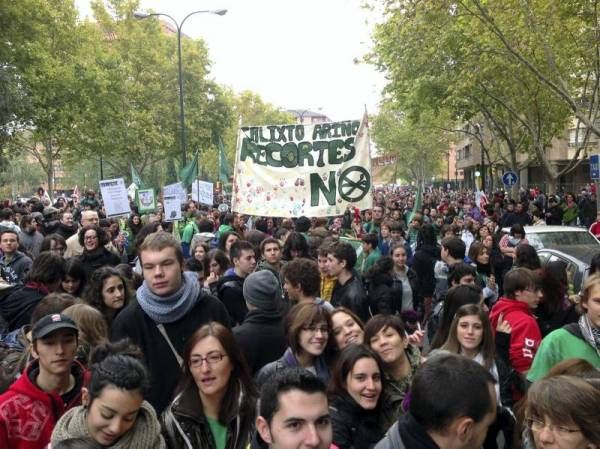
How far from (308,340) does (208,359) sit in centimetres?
88

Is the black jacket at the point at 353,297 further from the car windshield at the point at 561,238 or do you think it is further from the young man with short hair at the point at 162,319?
the car windshield at the point at 561,238

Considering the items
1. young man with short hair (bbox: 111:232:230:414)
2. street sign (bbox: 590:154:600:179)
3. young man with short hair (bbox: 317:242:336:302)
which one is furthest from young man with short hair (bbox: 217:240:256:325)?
street sign (bbox: 590:154:600:179)

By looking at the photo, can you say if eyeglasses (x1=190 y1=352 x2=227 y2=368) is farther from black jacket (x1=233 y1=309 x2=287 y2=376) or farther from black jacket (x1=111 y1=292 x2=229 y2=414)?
black jacket (x1=233 y1=309 x2=287 y2=376)

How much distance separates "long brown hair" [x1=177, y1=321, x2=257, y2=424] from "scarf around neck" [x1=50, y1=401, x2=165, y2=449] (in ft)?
1.01

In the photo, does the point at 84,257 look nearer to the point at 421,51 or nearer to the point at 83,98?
the point at 421,51

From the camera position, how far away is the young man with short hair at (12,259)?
688 cm

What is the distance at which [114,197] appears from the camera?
38.5 feet

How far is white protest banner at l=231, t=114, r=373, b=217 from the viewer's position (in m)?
8.65

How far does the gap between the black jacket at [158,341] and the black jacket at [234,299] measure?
2.00 m

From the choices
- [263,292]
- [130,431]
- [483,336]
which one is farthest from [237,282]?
[130,431]

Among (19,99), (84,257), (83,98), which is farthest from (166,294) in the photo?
(83,98)

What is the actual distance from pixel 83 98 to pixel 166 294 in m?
25.7

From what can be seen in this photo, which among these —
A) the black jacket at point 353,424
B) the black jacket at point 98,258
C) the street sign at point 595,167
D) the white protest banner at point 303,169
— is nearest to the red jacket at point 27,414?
the black jacket at point 353,424

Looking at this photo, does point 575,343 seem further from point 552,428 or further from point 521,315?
point 552,428
